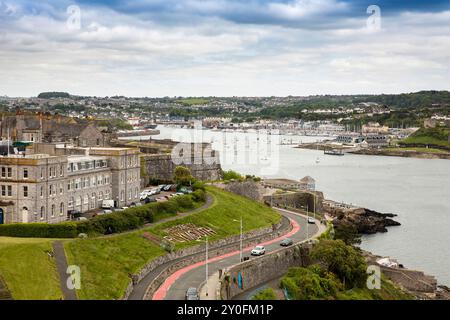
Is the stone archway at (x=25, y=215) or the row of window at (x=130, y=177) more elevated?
the row of window at (x=130, y=177)

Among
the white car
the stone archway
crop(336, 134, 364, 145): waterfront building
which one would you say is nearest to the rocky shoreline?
the white car

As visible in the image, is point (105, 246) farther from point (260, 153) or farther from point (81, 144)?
point (260, 153)

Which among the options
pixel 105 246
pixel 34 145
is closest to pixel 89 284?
pixel 105 246

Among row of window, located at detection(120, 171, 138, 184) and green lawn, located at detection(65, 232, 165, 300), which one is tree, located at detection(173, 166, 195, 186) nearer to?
row of window, located at detection(120, 171, 138, 184)

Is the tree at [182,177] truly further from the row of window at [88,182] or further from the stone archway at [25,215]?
the stone archway at [25,215]

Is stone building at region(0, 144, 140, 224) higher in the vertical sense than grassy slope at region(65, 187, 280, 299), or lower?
higher

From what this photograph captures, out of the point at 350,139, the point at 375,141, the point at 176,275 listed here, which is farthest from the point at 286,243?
the point at 350,139

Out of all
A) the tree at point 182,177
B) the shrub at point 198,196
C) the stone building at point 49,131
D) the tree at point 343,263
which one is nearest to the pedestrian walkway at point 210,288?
the tree at point 343,263
